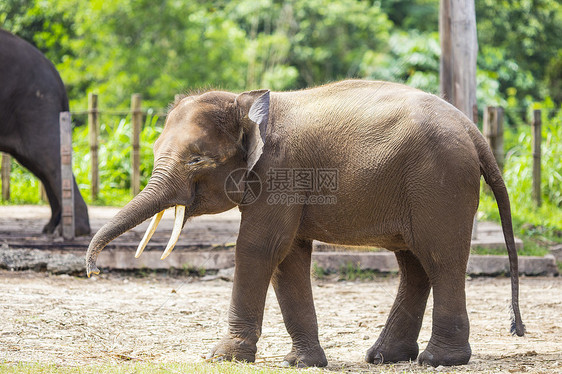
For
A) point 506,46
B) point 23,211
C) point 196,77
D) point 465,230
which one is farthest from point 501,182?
point 506,46

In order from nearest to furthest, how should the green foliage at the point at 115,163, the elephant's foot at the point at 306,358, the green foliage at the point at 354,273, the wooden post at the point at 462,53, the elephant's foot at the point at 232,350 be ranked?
the elephant's foot at the point at 232,350
the elephant's foot at the point at 306,358
the green foliage at the point at 354,273
the wooden post at the point at 462,53
the green foliage at the point at 115,163

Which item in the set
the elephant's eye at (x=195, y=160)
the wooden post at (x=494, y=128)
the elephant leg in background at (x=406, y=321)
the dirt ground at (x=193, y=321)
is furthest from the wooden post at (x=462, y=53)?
the elephant's eye at (x=195, y=160)

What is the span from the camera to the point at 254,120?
15.3 ft

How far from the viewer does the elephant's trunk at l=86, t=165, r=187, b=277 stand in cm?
424

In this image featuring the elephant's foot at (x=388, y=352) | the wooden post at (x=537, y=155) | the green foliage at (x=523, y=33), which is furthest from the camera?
the green foliage at (x=523, y=33)

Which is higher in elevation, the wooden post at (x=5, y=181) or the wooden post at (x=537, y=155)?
the wooden post at (x=537, y=155)

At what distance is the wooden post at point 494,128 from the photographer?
41.1 ft

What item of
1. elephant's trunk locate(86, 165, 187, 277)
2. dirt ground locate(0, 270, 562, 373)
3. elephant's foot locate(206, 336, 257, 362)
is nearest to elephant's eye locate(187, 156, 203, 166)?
elephant's trunk locate(86, 165, 187, 277)

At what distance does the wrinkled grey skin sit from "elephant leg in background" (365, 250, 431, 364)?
4806mm

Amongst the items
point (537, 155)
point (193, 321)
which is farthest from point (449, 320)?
point (537, 155)

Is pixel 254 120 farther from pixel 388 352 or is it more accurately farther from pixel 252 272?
pixel 388 352

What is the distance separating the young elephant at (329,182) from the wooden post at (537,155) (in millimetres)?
7864

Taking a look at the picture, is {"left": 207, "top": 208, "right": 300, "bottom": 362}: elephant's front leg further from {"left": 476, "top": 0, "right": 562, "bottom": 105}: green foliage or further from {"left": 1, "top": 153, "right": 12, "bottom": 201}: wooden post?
{"left": 476, "top": 0, "right": 562, "bottom": 105}: green foliage

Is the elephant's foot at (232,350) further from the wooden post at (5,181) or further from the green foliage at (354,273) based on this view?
the wooden post at (5,181)
